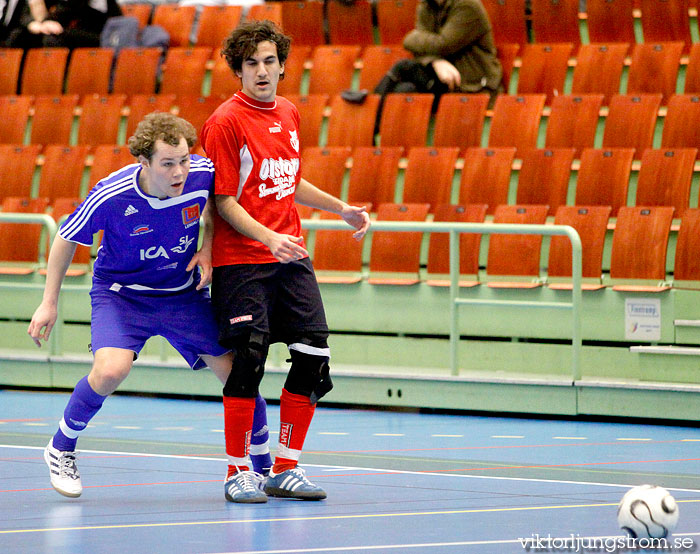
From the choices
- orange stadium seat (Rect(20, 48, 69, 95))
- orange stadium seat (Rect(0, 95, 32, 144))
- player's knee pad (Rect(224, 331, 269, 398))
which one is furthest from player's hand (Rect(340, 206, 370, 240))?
orange stadium seat (Rect(20, 48, 69, 95))

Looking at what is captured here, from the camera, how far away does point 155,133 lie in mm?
4000

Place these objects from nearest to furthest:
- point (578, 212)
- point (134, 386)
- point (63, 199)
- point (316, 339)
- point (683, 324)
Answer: point (316, 339) → point (683, 324) → point (578, 212) → point (134, 386) → point (63, 199)

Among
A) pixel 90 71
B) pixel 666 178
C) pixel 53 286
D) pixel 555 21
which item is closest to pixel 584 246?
pixel 666 178

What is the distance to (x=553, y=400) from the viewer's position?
21.4 feet

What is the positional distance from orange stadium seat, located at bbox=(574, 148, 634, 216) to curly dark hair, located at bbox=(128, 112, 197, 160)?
3715 millimetres

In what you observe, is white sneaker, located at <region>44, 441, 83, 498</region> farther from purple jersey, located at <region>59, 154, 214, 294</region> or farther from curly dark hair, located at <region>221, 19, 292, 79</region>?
curly dark hair, located at <region>221, 19, 292, 79</region>

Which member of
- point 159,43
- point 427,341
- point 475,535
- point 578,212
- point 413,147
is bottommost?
point 475,535

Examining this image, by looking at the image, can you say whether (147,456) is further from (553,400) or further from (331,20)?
(331,20)

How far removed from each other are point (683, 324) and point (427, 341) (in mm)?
1523

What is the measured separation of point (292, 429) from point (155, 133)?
1.17m

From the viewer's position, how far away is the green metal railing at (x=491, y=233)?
6344mm

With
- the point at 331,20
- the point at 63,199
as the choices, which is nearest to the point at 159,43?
the point at 331,20

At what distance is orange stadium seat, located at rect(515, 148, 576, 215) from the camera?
286 inches

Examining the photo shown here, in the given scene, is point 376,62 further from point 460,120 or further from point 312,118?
point 460,120
